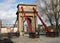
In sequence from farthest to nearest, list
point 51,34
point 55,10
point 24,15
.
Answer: point 55,10
point 24,15
point 51,34

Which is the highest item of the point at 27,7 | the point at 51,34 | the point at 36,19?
the point at 27,7

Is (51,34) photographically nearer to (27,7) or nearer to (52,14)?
(27,7)

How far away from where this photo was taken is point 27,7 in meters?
39.7

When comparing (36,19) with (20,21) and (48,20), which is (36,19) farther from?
(48,20)

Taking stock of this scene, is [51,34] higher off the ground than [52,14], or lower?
lower

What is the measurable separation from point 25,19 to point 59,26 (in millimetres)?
10776

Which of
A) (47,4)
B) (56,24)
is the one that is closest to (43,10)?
(47,4)

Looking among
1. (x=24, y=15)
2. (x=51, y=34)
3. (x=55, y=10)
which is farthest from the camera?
(x=55, y=10)

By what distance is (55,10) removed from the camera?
4531 cm

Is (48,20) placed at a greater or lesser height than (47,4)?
lesser

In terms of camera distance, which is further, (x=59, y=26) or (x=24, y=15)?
(x=59, y=26)

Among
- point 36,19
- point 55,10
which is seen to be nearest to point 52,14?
point 55,10

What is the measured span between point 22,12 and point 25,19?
1.57 m

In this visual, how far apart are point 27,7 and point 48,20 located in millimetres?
9766
